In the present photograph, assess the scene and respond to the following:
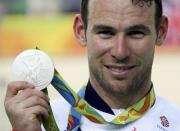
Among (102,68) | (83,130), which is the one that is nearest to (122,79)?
(102,68)

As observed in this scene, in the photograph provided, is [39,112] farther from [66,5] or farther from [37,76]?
[66,5]

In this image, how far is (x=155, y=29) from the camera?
3.19 meters

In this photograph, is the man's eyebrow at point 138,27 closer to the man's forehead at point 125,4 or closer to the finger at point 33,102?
the man's forehead at point 125,4

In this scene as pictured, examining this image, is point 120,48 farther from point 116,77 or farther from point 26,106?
point 26,106

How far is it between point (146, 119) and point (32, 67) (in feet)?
2.01

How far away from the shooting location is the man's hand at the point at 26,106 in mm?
2898

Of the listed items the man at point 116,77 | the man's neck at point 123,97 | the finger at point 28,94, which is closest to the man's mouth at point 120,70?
the man at point 116,77

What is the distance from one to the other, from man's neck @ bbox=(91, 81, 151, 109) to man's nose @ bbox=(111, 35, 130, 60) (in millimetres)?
228

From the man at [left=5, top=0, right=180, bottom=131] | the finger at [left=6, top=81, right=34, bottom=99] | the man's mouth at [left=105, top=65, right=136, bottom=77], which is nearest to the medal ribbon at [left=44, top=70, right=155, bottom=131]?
the man at [left=5, top=0, right=180, bottom=131]

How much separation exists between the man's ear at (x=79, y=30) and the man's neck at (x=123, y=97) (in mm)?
216

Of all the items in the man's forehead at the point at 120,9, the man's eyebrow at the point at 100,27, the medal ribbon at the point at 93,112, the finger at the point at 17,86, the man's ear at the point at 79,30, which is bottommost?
the medal ribbon at the point at 93,112

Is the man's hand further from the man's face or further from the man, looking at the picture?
the man's face

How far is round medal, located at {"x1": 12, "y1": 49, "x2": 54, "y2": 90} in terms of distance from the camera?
2904 mm

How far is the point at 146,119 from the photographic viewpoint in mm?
3260
